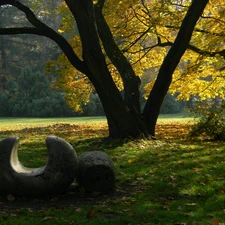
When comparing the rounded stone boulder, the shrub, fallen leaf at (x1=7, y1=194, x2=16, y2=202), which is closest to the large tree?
the shrub

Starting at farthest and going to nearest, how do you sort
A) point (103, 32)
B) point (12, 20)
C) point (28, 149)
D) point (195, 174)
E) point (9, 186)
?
point (12, 20) → point (103, 32) → point (28, 149) → point (195, 174) → point (9, 186)

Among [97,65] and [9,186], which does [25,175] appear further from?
[97,65]

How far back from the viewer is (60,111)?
127ft

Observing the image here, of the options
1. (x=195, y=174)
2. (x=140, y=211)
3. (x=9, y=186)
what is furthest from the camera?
(x=195, y=174)

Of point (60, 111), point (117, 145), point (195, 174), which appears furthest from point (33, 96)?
point (195, 174)

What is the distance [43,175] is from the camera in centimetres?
621

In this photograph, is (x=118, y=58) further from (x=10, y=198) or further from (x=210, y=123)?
(x=10, y=198)

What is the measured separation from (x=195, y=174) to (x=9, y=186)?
3.72 metres

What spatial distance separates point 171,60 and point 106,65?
231 centimetres

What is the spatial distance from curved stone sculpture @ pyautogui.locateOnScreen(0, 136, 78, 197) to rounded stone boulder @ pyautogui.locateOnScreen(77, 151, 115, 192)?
0.28 metres

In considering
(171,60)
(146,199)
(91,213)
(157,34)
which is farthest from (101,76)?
(91,213)

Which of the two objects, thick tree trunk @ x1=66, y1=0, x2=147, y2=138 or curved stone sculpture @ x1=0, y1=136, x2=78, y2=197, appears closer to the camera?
curved stone sculpture @ x1=0, y1=136, x2=78, y2=197

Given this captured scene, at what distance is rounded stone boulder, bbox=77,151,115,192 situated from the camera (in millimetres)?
6539

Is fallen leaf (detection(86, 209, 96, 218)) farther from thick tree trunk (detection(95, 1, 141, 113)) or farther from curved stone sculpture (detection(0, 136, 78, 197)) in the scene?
thick tree trunk (detection(95, 1, 141, 113))
